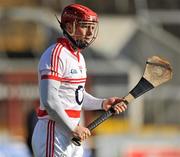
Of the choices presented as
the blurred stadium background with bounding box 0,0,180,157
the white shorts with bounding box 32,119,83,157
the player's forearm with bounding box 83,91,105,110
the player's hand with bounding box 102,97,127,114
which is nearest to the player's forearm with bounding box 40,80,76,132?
the white shorts with bounding box 32,119,83,157

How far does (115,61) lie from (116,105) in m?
11.0

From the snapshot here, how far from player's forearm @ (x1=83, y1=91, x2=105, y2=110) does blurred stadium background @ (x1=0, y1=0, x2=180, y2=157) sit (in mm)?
5434

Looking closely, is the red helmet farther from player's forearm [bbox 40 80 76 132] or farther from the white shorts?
the white shorts

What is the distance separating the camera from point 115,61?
15859mm

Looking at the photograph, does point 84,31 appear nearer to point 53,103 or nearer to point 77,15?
point 77,15

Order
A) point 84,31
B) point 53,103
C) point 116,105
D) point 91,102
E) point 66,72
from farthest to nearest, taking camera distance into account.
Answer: point 91,102
point 116,105
point 84,31
point 66,72
point 53,103

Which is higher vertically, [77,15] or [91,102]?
[77,15]

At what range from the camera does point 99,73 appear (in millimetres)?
15406

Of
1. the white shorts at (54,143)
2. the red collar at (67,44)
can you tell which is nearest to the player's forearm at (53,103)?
the white shorts at (54,143)

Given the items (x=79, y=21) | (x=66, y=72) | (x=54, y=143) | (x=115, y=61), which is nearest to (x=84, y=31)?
(x=79, y=21)

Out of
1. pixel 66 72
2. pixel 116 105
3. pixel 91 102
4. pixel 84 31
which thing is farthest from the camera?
pixel 91 102

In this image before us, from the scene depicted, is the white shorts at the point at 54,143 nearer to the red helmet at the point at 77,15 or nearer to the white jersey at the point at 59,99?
the white jersey at the point at 59,99

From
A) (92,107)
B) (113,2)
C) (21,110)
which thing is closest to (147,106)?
(21,110)

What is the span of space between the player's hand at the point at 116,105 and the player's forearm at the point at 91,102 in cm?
5
